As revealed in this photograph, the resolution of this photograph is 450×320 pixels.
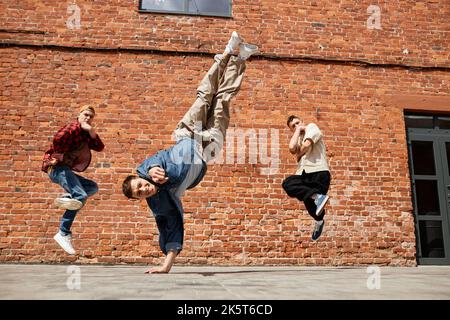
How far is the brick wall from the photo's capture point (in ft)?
16.7

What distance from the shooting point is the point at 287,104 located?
5.66m

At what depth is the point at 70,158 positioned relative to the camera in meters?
3.75

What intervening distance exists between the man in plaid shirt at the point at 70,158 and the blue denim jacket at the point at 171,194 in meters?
0.95

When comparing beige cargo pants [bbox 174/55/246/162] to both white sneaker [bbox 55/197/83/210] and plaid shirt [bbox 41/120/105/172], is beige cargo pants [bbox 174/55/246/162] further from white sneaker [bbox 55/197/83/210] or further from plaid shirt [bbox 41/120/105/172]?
white sneaker [bbox 55/197/83/210]

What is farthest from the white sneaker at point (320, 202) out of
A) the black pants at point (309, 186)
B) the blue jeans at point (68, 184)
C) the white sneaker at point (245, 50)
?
the blue jeans at point (68, 184)

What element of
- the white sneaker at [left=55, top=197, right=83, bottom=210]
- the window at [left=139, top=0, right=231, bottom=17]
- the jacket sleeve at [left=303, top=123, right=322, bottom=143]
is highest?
the window at [left=139, top=0, right=231, bottom=17]

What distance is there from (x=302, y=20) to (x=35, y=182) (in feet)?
15.8

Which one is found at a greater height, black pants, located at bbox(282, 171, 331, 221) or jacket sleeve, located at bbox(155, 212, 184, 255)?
black pants, located at bbox(282, 171, 331, 221)

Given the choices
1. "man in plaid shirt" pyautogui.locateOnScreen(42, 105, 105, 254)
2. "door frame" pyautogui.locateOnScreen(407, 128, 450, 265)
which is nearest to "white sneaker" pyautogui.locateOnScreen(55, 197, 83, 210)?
"man in plaid shirt" pyautogui.locateOnScreen(42, 105, 105, 254)

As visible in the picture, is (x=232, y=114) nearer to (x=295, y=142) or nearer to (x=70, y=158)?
(x=295, y=142)

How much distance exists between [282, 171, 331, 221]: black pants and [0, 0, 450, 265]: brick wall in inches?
53.8

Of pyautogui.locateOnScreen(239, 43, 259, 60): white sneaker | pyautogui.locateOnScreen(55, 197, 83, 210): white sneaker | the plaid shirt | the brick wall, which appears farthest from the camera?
the brick wall

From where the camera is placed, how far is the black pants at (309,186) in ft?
12.8

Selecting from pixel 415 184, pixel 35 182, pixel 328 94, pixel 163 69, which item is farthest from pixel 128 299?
pixel 415 184
